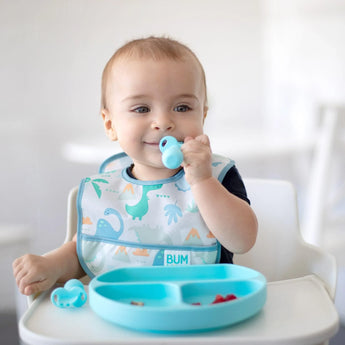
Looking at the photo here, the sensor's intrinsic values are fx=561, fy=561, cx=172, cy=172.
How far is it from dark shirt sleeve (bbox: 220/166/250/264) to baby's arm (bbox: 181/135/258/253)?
9 centimetres

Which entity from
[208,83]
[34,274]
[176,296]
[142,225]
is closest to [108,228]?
[142,225]

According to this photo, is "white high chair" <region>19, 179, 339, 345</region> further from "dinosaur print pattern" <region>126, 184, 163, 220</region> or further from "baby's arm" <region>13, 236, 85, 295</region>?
"dinosaur print pattern" <region>126, 184, 163, 220</region>

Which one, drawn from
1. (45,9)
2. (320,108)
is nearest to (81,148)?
(45,9)

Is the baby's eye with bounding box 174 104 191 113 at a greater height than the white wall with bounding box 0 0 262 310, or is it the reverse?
the baby's eye with bounding box 174 104 191 113

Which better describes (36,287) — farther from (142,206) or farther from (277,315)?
(277,315)

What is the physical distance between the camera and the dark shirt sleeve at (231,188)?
3.64 ft

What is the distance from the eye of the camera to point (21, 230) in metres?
2.49

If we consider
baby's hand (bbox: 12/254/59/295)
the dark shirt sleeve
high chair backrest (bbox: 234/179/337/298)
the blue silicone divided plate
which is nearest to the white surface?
high chair backrest (bbox: 234/179/337/298)

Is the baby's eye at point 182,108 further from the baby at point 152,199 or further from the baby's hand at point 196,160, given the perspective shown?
the baby's hand at point 196,160

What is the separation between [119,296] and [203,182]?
25 centimetres

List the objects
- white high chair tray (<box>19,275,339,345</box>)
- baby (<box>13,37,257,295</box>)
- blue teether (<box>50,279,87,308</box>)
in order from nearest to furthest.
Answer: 1. white high chair tray (<box>19,275,339,345</box>)
2. blue teether (<box>50,279,87,308</box>)
3. baby (<box>13,37,257,295</box>)

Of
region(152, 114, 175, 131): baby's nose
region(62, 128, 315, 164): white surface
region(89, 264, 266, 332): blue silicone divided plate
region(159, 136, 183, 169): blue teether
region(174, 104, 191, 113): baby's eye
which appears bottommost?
region(62, 128, 315, 164): white surface

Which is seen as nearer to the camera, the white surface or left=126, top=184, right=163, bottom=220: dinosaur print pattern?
left=126, top=184, right=163, bottom=220: dinosaur print pattern

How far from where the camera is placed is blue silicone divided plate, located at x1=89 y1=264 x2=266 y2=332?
75 cm
